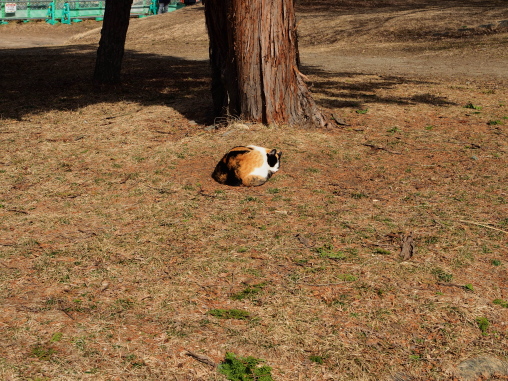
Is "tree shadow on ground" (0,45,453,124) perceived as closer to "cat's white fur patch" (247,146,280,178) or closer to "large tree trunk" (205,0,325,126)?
"large tree trunk" (205,0,325,126)

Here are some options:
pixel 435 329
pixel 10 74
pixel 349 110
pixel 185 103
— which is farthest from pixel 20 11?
pixel 435 329

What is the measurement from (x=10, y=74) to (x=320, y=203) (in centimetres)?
1210

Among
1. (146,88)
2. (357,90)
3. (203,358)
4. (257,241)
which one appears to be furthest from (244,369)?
(146,88)

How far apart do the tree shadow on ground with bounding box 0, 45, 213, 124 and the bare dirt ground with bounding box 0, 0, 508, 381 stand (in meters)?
0.14

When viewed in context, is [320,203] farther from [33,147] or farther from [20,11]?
[20,11]

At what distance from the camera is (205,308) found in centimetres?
418

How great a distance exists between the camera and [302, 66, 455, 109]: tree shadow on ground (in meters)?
10.6

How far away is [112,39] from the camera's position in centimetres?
1249

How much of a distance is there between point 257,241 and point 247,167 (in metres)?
1.53

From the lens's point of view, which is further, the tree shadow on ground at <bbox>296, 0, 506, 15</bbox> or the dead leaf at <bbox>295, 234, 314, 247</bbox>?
the tree shadow on ground at <bbox>296, 0, 506, 15</bbox>

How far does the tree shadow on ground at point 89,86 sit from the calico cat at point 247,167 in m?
2.82

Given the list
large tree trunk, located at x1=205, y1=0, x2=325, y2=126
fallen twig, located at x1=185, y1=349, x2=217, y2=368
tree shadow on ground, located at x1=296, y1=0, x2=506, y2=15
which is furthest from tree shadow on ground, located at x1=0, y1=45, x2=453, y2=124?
tree shadow on ground, located at x1=296, y1=0, x2=506, y2=15

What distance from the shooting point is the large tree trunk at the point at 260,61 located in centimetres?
820

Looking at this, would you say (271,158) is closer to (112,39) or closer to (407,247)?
(407,247)
